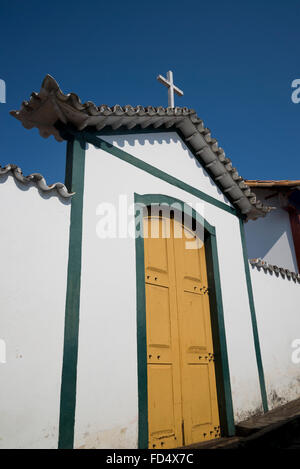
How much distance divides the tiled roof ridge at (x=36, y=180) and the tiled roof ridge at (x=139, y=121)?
95 centimetres

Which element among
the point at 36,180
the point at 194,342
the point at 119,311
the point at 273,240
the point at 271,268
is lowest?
the point at 194,342

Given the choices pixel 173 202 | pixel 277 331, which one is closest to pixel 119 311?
pixel 173 202

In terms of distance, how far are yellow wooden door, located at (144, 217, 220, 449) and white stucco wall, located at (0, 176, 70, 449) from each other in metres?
1.37

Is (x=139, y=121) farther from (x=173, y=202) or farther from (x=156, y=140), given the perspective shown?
(x=173, y=202)

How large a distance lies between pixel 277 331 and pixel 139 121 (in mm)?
4562

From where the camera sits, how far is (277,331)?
6.67 metres

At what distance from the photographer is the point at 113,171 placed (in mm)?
4703

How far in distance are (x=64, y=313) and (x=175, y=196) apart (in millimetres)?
2715

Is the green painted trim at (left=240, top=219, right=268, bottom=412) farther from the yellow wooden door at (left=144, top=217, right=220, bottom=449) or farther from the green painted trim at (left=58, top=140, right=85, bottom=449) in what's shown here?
the green painted trim at (left=58, top=140, right=85, bottom=449)

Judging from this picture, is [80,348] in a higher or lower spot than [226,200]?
lower

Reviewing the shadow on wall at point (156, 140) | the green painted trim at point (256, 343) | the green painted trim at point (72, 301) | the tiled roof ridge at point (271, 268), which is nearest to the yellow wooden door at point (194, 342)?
the green painted trim at point (256, 343)

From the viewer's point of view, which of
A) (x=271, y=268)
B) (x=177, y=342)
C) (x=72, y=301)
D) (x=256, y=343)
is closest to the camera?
(x=72, y=301)
